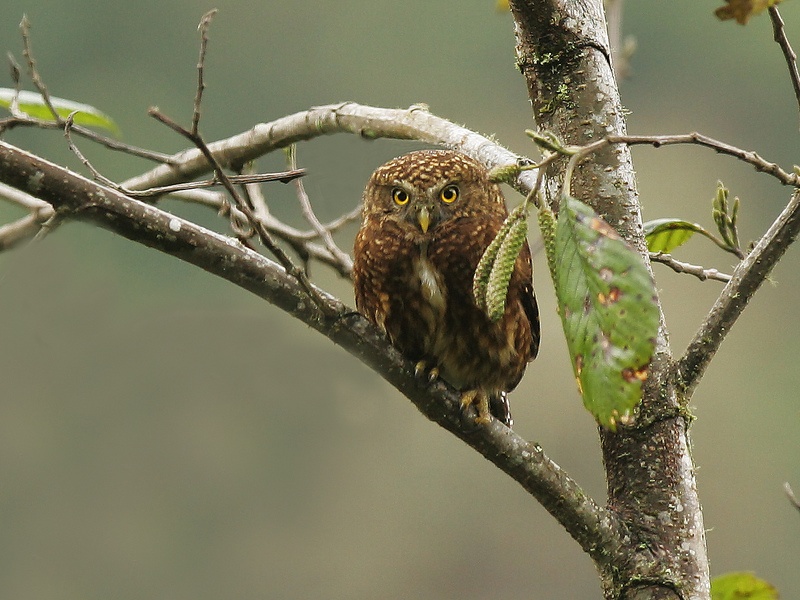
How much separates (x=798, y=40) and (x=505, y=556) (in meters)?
10.8

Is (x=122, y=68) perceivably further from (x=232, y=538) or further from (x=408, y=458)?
(x=232, y=538)

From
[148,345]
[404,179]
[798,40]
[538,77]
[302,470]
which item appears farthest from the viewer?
[798,40]

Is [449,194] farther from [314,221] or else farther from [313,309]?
[313,309]

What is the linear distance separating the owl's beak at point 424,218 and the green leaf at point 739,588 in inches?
46.9

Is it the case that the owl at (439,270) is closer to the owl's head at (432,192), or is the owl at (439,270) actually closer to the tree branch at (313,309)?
the owl's head at (432,192)

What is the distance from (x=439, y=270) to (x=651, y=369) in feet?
2.29

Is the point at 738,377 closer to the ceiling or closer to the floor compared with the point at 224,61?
closer to the floor

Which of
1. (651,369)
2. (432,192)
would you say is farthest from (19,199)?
(651,369)

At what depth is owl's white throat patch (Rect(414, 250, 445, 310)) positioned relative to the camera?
2.87 meters

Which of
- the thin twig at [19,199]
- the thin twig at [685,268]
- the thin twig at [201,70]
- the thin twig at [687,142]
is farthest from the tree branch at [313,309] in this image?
the thin twig at [19,199]

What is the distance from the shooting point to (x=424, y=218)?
2924mm

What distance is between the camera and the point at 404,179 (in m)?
3.04

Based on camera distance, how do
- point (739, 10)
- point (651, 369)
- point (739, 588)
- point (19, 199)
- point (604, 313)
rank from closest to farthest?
point (604, 313), point (739, 10), point (651, 369), point (739, 588), point (19, 199)

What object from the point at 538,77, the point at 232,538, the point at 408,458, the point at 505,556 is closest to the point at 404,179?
the point at 538,77
